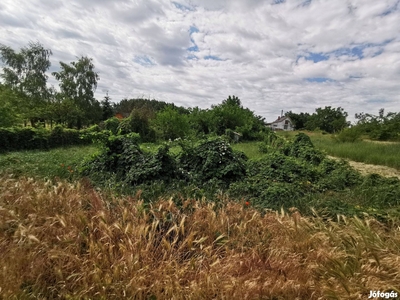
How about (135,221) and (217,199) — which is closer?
(135,221)

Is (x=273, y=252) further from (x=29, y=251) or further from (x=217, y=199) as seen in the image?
(x=29, y=251)

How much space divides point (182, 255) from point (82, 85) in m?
31.7

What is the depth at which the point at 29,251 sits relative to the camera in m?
2.51

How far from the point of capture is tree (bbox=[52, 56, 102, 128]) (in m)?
28.3

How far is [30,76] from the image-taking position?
2475 cm

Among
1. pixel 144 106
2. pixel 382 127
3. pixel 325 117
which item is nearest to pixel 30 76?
pixel 144 106

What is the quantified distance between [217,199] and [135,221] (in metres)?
1.81

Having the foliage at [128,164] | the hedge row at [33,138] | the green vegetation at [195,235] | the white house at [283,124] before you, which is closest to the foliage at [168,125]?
the hedge row at [33,138]

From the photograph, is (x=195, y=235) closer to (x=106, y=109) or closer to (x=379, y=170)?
(x=379, y=170)

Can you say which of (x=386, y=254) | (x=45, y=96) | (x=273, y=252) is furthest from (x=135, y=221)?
(x=45, y=96)

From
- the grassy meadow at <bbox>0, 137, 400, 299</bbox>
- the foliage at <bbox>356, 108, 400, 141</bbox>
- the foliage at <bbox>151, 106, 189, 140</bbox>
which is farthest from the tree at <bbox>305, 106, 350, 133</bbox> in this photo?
the grassy meadow at <bbox>0, 137, 400, 299</bbox>

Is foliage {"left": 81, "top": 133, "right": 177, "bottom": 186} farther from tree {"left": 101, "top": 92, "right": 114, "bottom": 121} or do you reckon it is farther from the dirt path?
tree {"left": 101, "top": 92, "right": 114, "bottom": 121}

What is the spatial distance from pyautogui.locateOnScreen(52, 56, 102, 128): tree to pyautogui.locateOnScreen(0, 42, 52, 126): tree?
2685 millimetres

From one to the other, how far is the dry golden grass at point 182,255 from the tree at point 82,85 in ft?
91.3
